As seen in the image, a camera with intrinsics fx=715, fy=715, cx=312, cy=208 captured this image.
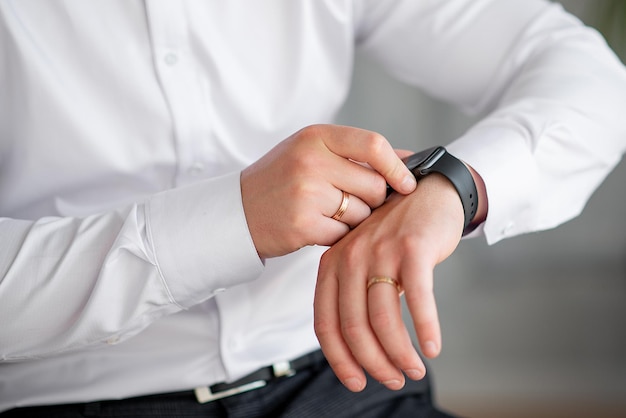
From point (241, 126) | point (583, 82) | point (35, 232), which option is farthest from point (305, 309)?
point (583, 82)

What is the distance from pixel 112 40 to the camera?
37.8 inches

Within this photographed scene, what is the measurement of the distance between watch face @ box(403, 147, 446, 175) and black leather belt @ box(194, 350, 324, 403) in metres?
0.38

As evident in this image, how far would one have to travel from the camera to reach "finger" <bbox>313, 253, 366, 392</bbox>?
685 mm

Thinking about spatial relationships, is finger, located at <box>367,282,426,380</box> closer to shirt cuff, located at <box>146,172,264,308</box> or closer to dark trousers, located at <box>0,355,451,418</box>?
shirt cuff, located at <box>146,172,264,308</box>

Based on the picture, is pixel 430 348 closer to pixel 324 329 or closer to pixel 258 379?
pixel 324 329

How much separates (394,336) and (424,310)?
4cm

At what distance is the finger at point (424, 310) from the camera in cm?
62

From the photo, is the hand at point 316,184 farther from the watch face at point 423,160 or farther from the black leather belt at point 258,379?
the black leather belt at point 258,379

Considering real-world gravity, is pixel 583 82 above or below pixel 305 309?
above

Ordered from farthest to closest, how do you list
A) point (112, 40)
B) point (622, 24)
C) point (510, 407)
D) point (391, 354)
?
point (510, 407)
point (622, 24)
point (112, 40)
point (391, 354)

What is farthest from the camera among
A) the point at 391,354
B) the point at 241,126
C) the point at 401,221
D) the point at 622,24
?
the point at 622,24

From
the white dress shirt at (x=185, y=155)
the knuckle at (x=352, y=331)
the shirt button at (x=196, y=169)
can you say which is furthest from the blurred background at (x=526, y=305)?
the knuckle at (x=352, y=331)

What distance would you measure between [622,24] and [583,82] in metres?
0.84

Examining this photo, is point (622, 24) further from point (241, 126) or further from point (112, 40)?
point (112, 40)
